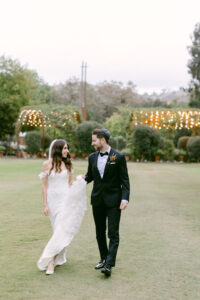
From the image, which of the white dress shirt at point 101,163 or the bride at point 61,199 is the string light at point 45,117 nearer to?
the bride at point 61,199

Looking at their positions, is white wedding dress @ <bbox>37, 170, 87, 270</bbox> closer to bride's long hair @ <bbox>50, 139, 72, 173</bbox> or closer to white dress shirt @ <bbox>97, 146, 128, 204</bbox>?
bride's long hair @ <bbox>50, 139, 72, 173</bbox>

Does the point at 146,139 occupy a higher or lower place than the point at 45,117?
lower

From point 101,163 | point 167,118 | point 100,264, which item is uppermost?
point 101,163

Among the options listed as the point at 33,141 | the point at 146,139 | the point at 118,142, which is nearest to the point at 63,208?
the point at 146,139

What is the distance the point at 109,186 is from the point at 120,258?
1.36 m

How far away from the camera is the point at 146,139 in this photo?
4038cm

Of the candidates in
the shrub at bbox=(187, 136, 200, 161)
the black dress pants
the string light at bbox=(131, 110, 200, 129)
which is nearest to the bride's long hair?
the black dress pants

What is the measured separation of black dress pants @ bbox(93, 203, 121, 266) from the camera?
17.7 feet

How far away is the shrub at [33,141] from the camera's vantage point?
47.0 metres

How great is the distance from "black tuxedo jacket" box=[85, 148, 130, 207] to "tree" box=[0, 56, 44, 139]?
48467 millimetres

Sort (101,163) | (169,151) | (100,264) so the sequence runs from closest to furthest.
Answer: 1. (101,163)
2. (100,264)
3. (169,151)

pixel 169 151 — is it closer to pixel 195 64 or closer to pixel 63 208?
pixel 195 64

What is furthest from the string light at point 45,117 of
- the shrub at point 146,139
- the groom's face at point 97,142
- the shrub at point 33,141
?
the groom's face at point 97,142

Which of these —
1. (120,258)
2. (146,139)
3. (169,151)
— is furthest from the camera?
(169,151)
